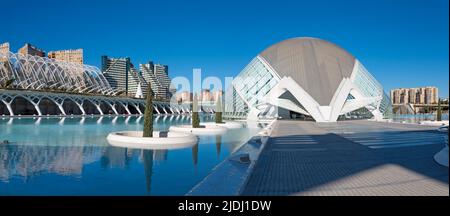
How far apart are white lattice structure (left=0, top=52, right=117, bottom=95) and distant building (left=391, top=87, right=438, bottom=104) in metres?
99.6

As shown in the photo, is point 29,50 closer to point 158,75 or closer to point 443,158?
point 158,75

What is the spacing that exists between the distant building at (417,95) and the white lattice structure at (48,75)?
99609mm

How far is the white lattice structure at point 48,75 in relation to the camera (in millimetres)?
53344

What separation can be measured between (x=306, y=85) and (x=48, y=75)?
2040 inches

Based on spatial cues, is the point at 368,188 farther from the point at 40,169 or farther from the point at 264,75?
the point at 264,75

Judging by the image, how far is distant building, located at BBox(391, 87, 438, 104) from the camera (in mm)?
113200

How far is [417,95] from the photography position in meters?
117

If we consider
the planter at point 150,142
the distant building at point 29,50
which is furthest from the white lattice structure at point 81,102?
the distant building at point 29,50

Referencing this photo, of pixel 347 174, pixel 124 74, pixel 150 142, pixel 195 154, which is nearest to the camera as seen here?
pixel 347 174

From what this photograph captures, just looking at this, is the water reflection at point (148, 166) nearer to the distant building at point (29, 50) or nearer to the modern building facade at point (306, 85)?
the modern building facade at point (306, 85)

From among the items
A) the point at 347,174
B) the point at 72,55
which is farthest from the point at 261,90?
the point at 72,55
